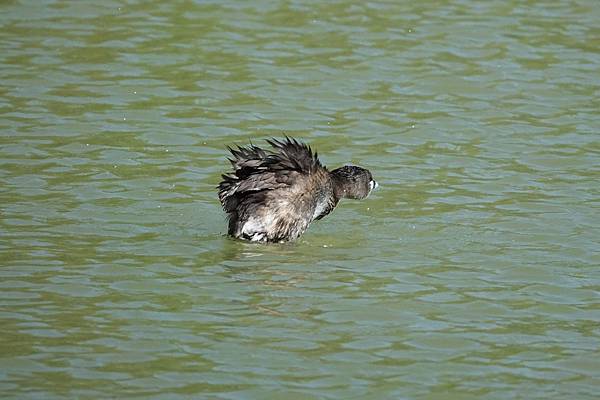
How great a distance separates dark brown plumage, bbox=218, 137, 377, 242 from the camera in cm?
993

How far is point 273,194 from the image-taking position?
9961 millimetres

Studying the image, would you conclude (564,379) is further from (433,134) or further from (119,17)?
(119,17)

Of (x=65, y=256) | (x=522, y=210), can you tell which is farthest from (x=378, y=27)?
(x=65, y=256)

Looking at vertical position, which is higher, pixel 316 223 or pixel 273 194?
pixel 273 194

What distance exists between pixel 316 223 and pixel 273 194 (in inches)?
41.1

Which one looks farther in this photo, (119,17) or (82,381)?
(119,17)

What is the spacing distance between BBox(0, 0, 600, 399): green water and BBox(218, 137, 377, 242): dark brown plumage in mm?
177

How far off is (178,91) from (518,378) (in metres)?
7.00

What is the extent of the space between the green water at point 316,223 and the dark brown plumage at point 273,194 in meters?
0.18

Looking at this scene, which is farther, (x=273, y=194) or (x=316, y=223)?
(x=316, y=223)

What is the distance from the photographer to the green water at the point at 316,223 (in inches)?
301

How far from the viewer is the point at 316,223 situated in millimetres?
10914

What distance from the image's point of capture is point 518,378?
7.52 metres

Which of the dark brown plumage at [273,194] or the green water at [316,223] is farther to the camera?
the dark brown plumage at [273,194]
